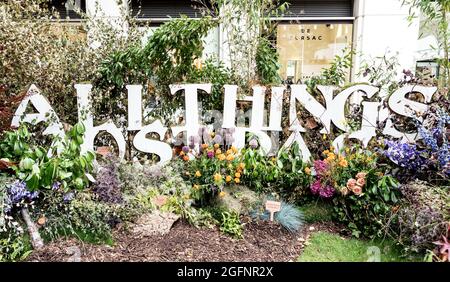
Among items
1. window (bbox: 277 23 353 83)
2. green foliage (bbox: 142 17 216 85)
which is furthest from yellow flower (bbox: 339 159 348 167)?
window (bbox: 277 23 353 83)

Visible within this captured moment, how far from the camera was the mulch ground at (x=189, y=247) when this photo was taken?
2596 mm

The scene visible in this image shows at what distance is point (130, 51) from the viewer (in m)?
3.77

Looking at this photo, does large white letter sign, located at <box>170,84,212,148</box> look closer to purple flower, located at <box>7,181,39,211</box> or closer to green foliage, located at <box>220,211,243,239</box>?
green foliage, located at <box>220,211,243,239</box>

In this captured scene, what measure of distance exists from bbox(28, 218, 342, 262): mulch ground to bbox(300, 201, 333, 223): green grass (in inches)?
9.4

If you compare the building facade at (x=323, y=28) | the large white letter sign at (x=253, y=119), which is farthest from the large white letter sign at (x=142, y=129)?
the building facade at (x=323, y=28)

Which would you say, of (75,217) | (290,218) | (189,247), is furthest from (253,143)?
(75,217)

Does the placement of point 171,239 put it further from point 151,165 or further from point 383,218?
point 383,218

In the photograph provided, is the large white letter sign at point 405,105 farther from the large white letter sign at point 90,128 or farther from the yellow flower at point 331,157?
the large white letter sign at point 90,128

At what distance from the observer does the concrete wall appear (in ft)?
22.2

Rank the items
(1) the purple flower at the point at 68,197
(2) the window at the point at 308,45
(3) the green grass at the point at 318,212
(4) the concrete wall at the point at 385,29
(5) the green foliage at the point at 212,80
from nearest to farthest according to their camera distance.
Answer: (1) the purple flower at the point at 68,197, (3) the green grass at the point at 318,212, (5) the green foliage at the point at 212,80, (4) the concrete wall at the point at 385,29, (2) the window at the point at 308,45

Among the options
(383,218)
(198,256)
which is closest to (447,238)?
(383,218)
